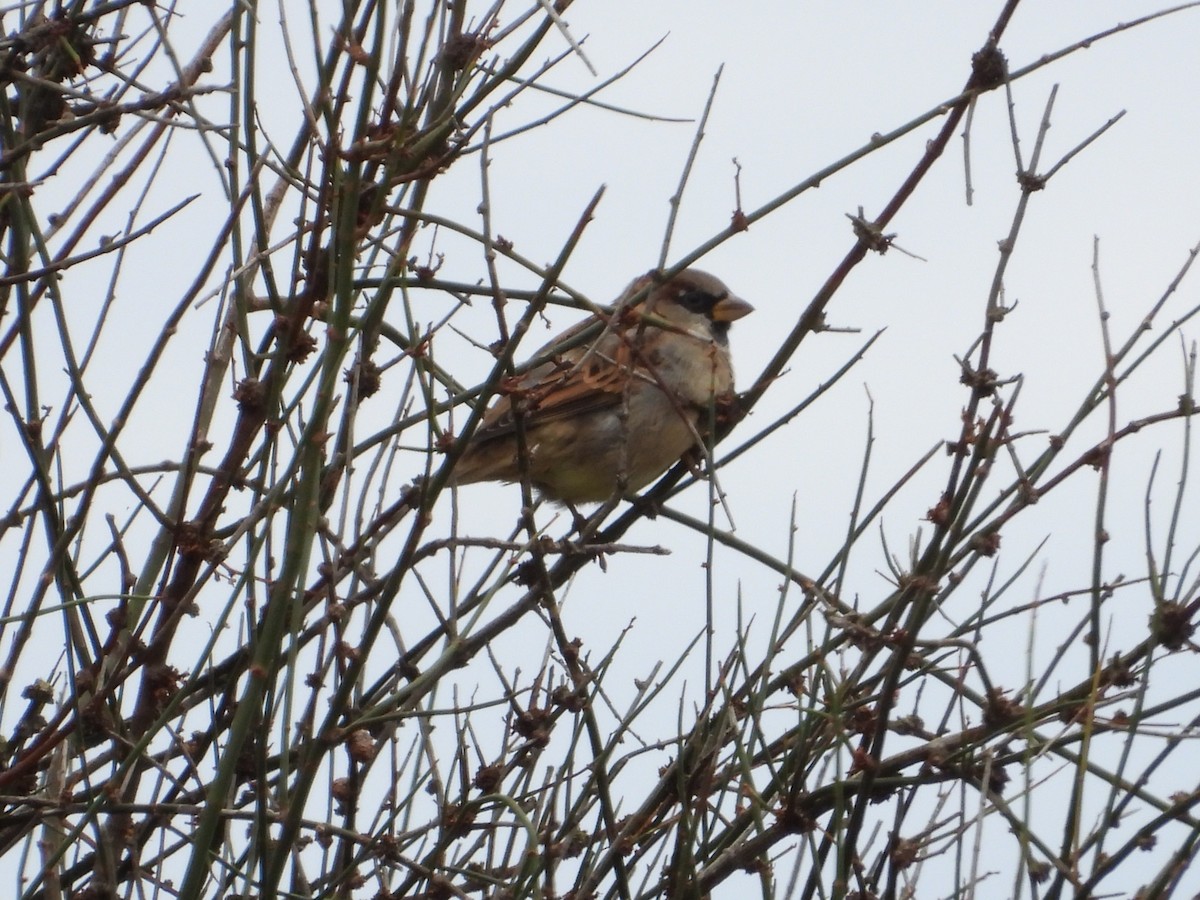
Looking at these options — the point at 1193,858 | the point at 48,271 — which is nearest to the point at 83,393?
the point at 48,271

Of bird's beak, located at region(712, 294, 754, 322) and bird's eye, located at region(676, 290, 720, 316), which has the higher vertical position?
bird's eye, located at region(676, 290, 720, 316)

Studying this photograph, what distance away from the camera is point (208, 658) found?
2.35 metres

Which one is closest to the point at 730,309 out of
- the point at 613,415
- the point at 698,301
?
the point at 698,301

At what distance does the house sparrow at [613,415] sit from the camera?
15.0 ft

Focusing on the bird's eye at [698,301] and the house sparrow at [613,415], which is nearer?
the house sparrow at [613,415]

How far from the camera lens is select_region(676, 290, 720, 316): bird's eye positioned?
17.4 ft

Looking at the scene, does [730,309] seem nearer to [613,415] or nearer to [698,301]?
[698,301]

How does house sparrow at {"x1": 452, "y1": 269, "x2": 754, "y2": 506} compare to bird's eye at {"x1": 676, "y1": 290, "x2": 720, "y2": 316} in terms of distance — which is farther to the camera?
bird's eye at {"x1": 676, "y1": 290, "x2": 720, "y2": 316}

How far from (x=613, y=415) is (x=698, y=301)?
1.99ft

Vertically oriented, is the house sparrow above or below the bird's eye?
below

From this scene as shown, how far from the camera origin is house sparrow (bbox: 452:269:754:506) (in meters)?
4.56

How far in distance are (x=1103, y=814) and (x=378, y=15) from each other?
1.54 metres

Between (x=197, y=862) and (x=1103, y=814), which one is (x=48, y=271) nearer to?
(x=197, y=862)

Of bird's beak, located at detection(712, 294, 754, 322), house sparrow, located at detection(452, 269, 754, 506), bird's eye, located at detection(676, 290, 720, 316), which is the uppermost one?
bird's eye, located at detection(676, 290, 720, 316)
